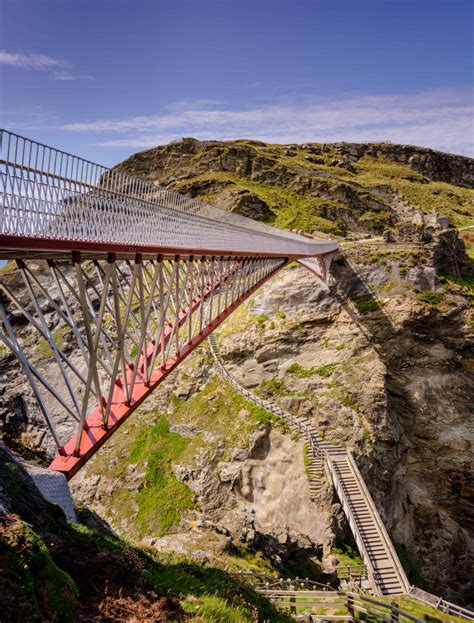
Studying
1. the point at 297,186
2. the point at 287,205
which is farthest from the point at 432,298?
the point at 297,186

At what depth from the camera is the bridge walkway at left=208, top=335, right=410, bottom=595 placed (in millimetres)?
20875

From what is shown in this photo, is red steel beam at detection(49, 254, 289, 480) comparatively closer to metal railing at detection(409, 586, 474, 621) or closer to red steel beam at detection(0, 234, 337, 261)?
red steel beam at detection(0, 234, 337, 261)

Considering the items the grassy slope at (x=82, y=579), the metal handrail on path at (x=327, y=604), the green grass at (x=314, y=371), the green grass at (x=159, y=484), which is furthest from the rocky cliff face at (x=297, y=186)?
the grassy slope at (x=82, y=579)

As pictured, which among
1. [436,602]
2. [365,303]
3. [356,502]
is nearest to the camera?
[436,602]

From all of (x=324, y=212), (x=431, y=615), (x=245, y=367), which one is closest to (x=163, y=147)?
(x=324, y=212)

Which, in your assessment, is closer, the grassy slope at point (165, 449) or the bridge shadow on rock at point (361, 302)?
the grassy slope at point (165, 449)

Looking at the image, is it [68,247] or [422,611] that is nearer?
[68,247]

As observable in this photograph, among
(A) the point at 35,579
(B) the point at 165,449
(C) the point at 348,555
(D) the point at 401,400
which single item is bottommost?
(B) the point at 165,449

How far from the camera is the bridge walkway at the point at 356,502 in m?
20.9

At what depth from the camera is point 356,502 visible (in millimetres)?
24516

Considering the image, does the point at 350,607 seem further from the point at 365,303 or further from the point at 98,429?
the point at 365,303

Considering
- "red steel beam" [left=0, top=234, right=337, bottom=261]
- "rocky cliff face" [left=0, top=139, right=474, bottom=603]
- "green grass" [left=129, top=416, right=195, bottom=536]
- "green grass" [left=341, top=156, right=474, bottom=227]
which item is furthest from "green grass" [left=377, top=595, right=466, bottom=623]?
"green grass" [left=341, top=156, right=474, bottom=227]

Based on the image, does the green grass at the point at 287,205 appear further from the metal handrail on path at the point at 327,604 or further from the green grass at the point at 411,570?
the metal handrail on path at the point at 327,604

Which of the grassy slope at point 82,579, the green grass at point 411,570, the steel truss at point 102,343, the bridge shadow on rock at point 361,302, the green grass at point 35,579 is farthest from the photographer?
the bridge shadow on rock at point 361,302
